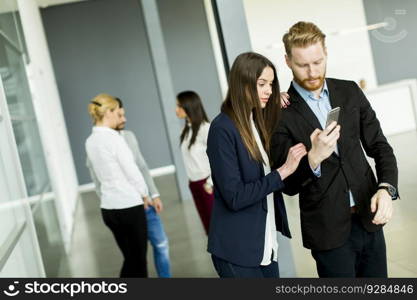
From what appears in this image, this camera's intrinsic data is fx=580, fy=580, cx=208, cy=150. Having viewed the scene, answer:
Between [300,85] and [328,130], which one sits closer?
[328,130]

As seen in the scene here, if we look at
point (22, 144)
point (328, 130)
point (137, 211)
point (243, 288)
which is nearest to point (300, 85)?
point (328, 130)

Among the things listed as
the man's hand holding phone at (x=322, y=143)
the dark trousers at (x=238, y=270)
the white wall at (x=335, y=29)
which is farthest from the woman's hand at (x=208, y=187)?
the man's hand holding phone at (x=322, y=143)

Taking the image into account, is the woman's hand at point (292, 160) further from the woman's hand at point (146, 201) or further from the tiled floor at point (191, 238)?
the woman's hand at point (146, 201)

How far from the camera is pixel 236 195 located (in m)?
2.35

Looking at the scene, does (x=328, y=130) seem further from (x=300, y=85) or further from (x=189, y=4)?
(x=189, y=4)

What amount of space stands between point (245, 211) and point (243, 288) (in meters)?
0.35

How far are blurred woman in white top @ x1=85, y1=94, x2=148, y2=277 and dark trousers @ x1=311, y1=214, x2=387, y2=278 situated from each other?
7.23ft

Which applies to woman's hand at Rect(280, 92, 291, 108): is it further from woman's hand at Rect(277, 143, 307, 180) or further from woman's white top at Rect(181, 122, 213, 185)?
woman's white top at Rect(181, 122, 213, 185)

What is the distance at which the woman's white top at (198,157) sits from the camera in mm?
5648

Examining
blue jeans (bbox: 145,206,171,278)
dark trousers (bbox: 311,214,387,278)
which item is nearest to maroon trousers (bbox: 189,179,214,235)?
blue jeans (bbox: 145,206,171,278)

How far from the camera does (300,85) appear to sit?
244 cm

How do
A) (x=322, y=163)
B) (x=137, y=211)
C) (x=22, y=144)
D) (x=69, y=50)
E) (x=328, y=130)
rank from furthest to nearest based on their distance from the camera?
(x=69, y=50) < (x=22, y=144) < (x=137, y=211) < (x=322, y=163) < (x=328, y=130)

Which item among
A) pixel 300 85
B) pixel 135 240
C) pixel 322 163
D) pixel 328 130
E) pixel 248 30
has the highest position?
pixel 248 30

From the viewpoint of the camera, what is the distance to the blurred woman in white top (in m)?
4.40
